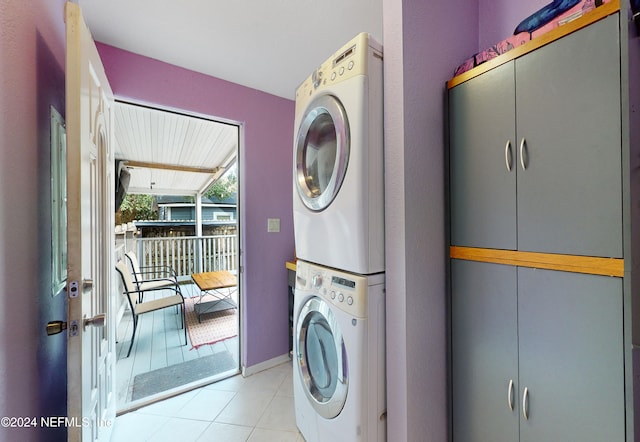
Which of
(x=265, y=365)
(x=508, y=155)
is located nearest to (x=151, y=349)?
(x=265, y=365)

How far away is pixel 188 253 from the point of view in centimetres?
517

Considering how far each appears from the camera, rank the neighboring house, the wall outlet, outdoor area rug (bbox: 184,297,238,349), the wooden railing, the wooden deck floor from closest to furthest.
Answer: the wooden deck floor
the wall outlet
outdoor area rug (bbox: 184,297,238,349)
the wooden railing
the neighboring house

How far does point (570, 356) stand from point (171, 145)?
157 inches

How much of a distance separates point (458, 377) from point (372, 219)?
781mm

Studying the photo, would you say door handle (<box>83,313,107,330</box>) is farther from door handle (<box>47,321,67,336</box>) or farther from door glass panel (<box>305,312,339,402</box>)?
door glass panel (<box>305,312,339,402</box>)

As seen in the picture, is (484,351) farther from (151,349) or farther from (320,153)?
(151,349)

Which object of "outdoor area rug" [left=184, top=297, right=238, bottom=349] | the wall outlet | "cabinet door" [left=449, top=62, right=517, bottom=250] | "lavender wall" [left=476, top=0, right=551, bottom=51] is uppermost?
"lavender wall" [left=476, top=0, right=551, bottom=51]

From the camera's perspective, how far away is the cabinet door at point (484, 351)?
3.03 feet

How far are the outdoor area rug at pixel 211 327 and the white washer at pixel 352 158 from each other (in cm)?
232

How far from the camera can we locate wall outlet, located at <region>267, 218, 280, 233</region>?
91.3 inches

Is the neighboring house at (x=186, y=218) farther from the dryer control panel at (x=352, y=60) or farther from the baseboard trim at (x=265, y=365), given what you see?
the dryer control panel at (x=352, y=60)

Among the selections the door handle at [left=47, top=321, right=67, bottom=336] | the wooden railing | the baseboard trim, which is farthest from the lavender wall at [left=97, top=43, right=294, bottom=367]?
the wooden railing

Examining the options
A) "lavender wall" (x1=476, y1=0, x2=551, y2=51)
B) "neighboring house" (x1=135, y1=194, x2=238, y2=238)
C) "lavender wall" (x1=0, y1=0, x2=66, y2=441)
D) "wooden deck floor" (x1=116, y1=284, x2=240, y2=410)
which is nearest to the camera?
"lavender wall" (x1=0, y1=0, x2=66, y2=441)

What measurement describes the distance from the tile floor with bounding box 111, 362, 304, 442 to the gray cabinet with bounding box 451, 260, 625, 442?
1.09m
